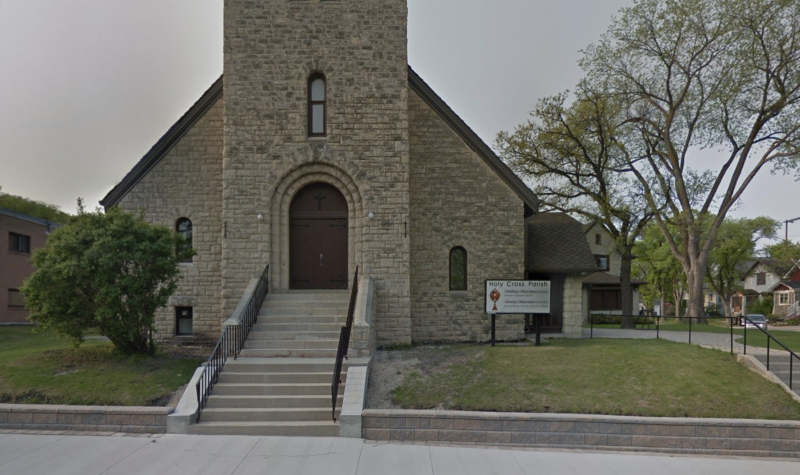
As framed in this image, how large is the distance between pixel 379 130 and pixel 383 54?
1970 mm

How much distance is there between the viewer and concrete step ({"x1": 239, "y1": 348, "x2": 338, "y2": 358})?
30.5 ft

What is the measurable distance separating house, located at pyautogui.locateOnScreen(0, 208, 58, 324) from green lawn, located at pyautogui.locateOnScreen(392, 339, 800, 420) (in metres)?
21.4

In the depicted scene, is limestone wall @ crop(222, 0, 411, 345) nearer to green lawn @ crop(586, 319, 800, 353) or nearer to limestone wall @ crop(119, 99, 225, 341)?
limestone wall @ crop(119, 99, 225, 341)

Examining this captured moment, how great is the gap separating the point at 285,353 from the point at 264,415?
1838mm

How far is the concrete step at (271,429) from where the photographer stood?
7297 millimetres

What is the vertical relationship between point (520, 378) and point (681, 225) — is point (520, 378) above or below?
below

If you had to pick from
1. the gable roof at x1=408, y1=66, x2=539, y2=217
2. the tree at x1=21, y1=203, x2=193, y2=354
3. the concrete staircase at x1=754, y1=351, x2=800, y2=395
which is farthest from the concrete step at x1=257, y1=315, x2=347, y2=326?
the concrete staircase at x1=754, y1=351, x2=800, y2=395

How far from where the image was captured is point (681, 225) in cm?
2294

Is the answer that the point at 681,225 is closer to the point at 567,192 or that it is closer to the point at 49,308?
the point at 567,192

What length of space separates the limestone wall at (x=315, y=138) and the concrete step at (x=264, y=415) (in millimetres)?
4098

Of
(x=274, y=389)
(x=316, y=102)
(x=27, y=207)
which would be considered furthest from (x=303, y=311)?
(x=27, y=207)

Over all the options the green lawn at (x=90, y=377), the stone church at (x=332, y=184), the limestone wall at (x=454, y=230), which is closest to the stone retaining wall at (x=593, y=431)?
the green lawn at (x=90, y=377)

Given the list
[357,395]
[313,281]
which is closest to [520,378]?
[357,395]

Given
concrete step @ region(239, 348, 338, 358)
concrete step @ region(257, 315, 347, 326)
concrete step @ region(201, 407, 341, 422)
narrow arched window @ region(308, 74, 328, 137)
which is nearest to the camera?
concrete step @ region(201, 407, 341, 422)
